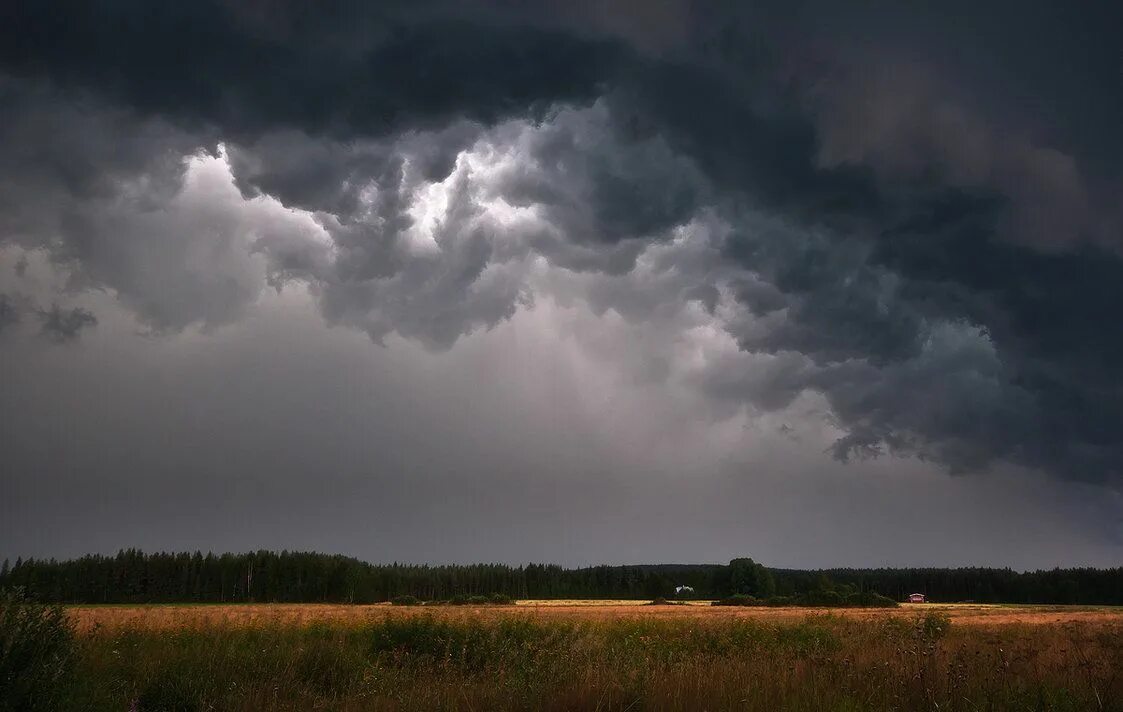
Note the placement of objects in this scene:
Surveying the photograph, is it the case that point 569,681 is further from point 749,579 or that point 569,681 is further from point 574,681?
point 749,579

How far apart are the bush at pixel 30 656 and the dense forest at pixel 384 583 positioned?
121 meters

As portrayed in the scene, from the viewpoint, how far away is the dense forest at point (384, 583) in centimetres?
12781

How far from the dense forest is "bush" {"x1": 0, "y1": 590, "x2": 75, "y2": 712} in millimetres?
120780

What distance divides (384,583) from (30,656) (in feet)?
466

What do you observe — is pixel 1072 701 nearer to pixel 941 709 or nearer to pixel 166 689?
pixel 941 709

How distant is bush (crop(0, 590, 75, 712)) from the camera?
7.60 m

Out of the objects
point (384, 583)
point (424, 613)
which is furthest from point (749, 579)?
point (424, 613)

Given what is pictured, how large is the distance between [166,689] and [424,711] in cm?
586

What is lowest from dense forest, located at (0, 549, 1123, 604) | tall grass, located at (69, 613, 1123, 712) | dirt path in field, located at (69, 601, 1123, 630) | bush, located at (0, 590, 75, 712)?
dense forest, located at (0, 549, 1123, 604)

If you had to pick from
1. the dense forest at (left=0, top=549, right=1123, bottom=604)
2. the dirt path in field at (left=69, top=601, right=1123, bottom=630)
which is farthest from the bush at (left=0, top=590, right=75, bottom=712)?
the dense forest at (left=0, top=549, right=1123, bottom=604)

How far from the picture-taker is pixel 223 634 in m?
20.8

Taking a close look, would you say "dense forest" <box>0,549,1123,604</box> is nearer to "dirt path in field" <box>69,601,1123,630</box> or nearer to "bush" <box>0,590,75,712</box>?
"dirt path in field" <box>69,601,1123,630</box>

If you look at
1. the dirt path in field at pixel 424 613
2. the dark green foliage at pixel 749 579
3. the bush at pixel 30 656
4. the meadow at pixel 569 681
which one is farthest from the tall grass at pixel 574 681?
the dark green foliage at pixel 749 579

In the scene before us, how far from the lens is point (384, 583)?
461 feet
